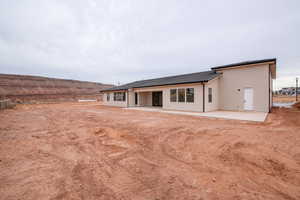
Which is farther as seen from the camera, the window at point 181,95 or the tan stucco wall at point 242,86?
the window at point 181,95

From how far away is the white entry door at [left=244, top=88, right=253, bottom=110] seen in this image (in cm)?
1126

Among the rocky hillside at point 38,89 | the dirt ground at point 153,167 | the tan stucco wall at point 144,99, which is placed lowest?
the dirt ground at point 153,167

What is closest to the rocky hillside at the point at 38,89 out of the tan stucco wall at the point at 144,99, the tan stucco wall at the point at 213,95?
the tan stucco wall at the point at 144,99

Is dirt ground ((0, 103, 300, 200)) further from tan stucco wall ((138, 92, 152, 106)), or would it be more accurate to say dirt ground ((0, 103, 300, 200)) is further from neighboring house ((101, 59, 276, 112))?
tan stucco wall ((138, 92, 152, 106))

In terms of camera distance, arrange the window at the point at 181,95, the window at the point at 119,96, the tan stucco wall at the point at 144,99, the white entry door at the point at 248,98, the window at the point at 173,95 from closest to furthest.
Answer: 1. the white entry door at the point at 248,98
2. the window at the point at 181,95
3. the window at the point at 173,95
4. the tan stucco wall at the point at 144,99
5. the window at the point at 119,96

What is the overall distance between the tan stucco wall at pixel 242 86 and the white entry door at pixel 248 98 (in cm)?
21

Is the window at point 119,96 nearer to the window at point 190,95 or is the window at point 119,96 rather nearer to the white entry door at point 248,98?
the window at point 190,95

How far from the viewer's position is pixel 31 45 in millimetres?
18016

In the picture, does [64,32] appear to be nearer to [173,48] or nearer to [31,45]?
[31,45]

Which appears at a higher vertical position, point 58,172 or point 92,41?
point 92,41

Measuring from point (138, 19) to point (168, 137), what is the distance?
44.3ft

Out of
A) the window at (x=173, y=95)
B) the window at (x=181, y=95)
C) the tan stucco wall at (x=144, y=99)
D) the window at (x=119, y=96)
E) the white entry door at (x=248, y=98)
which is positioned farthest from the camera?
the window at (x=119, y=96)

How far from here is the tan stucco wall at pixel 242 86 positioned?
10.7 meters

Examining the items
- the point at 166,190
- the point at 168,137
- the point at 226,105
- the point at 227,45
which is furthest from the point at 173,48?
the point at 166,190
